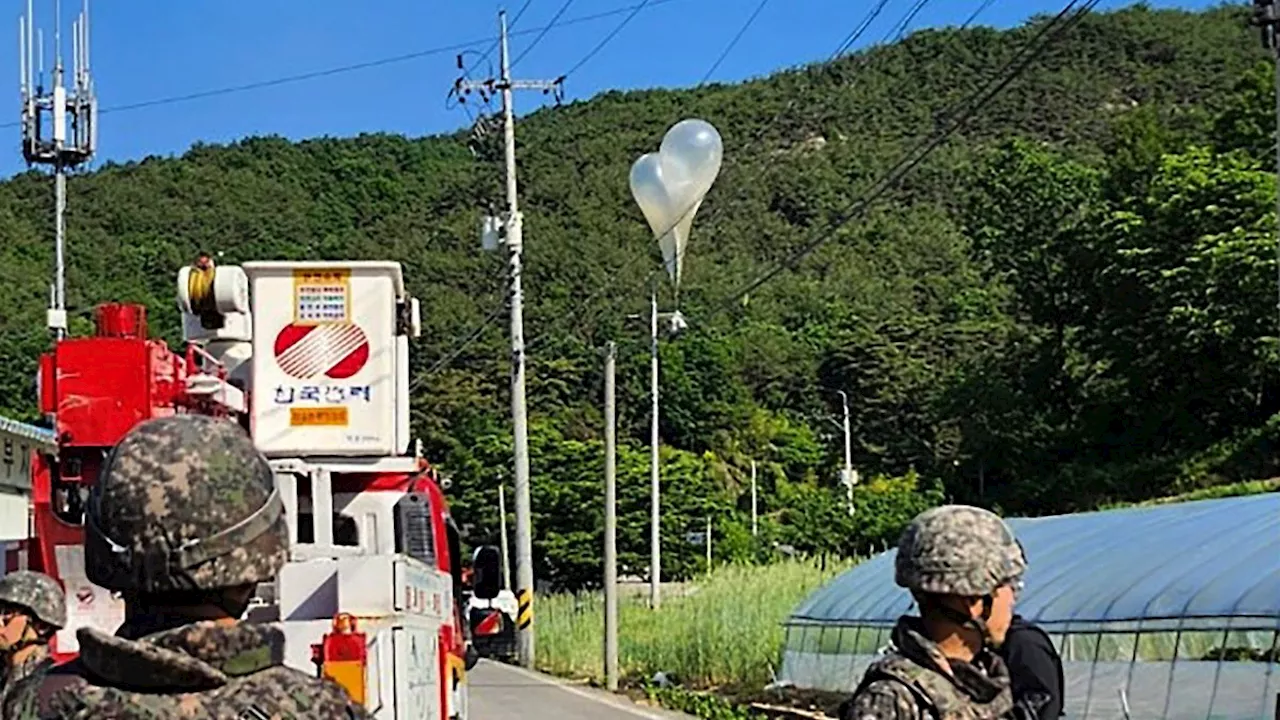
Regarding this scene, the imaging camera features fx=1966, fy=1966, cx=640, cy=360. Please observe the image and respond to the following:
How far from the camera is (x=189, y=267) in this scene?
1334cm

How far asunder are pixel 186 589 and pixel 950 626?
2149 millimetres

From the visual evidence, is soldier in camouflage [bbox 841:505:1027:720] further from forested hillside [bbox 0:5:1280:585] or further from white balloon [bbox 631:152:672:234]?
forested hillside [bbox 0:5:1280:585]

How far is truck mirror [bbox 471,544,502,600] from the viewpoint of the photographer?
14.6 metres

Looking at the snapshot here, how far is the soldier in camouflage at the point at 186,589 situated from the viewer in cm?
285

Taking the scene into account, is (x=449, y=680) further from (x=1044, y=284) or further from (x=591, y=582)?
(x=1044, y=284)

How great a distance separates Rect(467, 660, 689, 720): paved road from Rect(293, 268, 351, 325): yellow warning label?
14.8 m

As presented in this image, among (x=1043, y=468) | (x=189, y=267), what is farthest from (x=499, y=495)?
(x=189, y=267)

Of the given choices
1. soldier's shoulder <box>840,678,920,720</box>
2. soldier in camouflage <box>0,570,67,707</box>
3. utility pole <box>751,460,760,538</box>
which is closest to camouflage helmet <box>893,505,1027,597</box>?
soldier's shoulder <box>840,678,920,720</box>

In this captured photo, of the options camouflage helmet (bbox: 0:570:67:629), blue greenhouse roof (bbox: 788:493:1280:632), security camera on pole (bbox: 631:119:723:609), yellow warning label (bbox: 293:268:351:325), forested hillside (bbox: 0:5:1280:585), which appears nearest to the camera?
camouflage helmet (bbox: 0:570:67:629)

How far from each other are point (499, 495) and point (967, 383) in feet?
73.5

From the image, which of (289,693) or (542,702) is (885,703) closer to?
(289,693)

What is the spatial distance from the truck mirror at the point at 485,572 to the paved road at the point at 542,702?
12.6 m

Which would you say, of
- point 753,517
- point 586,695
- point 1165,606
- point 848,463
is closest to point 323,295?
point 1165,606

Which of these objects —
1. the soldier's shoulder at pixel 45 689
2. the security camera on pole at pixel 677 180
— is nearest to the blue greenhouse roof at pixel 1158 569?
the security camera on pole at pixel 677 180
